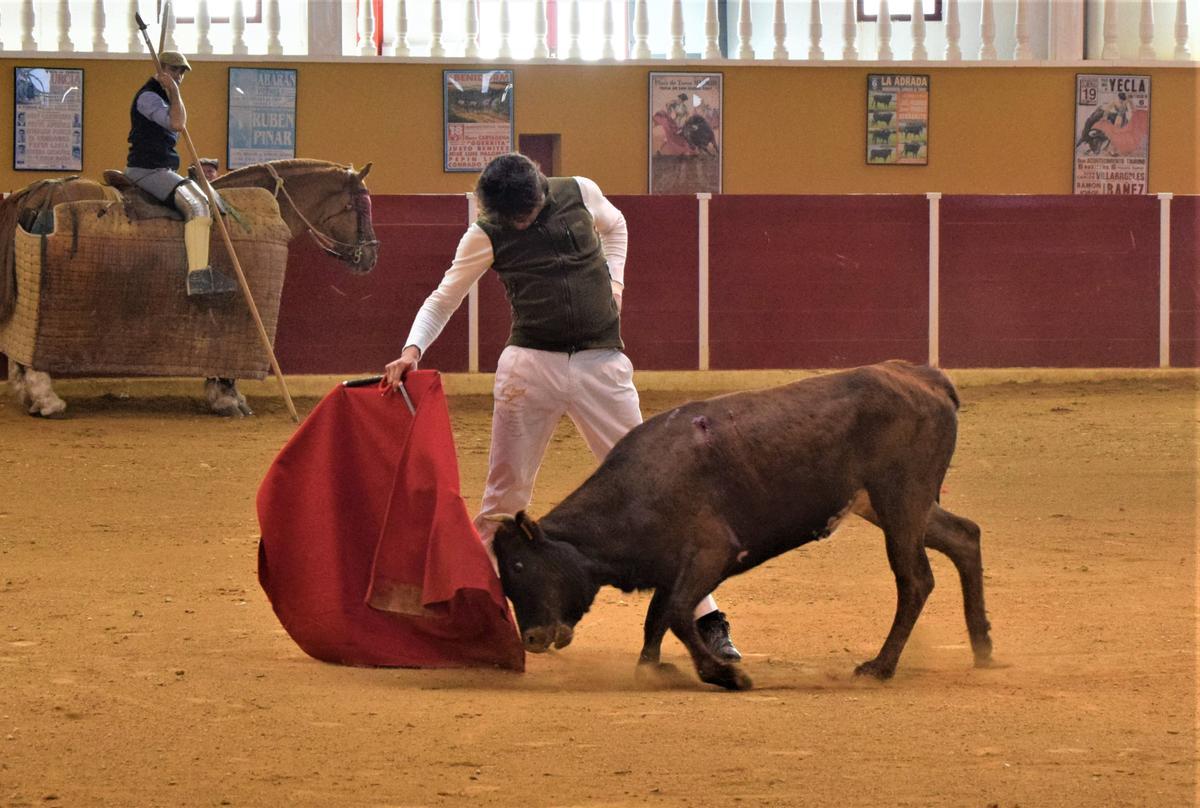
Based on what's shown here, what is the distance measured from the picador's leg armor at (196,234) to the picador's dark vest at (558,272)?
5604mm

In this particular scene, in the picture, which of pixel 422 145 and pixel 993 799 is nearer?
pixel 993 799

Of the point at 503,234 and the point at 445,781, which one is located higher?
the point at 503,234

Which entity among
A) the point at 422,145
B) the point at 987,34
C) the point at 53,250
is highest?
the point at 987,34

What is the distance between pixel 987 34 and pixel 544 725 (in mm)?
10737

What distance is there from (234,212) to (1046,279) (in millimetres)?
5794

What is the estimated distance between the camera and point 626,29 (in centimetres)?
1327

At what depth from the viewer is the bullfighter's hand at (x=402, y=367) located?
434 cm

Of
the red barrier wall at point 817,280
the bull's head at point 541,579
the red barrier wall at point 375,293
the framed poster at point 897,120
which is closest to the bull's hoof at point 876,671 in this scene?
the bull's head at point 541,579

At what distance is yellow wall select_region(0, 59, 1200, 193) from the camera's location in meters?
12.7

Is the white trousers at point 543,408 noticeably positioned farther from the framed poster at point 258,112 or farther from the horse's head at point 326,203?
the framed poster at point 258,112

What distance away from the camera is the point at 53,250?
9.69m

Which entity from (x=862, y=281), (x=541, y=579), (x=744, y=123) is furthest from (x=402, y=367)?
(x=744, y=123)

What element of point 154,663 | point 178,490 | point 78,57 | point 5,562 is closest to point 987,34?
point 78,57

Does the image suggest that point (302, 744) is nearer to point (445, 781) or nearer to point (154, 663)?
point (445, 781)
